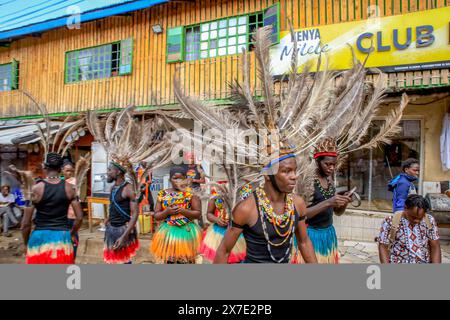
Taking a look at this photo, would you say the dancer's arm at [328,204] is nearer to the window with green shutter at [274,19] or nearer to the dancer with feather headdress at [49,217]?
the dancer with feather headdress at [49,217]

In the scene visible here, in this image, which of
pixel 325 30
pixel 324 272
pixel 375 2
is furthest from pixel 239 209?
pixel 375 2

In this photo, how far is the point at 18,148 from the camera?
12.7m

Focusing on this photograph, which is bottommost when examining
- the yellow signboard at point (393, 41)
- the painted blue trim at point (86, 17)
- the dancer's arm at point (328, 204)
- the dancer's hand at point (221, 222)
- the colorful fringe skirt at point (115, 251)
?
the colorful fringe skirt at point (115, 251)

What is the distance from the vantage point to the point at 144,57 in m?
10.6

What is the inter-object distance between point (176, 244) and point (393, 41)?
19.2ft

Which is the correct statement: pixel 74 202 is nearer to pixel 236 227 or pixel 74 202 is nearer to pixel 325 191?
pixel 236 227

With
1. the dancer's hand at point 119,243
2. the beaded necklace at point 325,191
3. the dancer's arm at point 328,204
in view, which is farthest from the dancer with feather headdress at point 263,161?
the dancer's hand at point 119,243

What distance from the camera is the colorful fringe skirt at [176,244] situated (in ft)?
16.1

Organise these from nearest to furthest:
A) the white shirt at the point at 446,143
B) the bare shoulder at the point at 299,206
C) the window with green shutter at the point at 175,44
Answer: the bare shoulder at the point at 299,206 → the white shirt at the point at 446,143 → the window with green shutter at the point at 175,44

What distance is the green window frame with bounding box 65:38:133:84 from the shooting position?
35.8 feet

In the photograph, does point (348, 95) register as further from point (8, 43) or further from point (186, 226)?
point (8, 43)

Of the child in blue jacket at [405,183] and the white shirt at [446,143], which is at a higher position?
the white shirt at [446,143]

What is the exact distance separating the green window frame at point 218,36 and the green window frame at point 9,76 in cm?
717

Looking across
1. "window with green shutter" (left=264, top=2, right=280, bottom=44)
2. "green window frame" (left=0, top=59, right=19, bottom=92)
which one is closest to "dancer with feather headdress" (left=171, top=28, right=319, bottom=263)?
"window with green shutter" (left=264, top=2, right=280, bottom=44)
